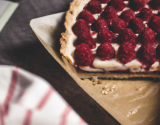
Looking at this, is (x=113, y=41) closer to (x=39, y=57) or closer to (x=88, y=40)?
(x=88, y=40)

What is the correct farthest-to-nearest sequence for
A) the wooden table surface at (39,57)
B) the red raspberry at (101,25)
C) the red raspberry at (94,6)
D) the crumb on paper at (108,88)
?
the red raspberry at (94,6) → the red raspberry at (101,25) → the crumb on paper at (108,88) → the wooden table surface at (39,57)

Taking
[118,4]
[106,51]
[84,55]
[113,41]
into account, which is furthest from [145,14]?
[84,55]

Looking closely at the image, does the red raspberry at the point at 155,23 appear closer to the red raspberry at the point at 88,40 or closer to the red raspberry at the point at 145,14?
the red raspberry at the point at 145,14

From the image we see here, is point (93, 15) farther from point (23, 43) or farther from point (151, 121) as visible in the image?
point (151, 121)

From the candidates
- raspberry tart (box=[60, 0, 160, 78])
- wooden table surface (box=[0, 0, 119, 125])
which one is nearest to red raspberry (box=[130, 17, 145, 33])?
raspberry tart (box=[60, 0, 160, 78])

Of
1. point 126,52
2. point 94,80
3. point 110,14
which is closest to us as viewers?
point 126,52

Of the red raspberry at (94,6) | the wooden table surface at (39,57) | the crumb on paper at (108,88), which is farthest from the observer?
the red raspberry at (94,6)

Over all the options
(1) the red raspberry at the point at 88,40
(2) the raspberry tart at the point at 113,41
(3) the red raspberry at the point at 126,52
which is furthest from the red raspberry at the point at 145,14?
(1) the red raspberry at the point at 88,40
